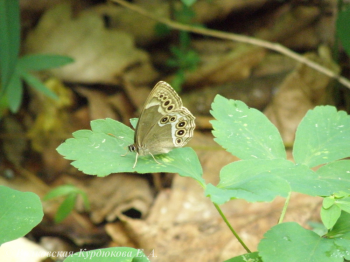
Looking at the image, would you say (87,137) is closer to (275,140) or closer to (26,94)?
(275,140)

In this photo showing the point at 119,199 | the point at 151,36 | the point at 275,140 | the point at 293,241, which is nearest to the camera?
the point at 293,241

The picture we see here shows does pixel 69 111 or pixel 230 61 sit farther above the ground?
pixel 230 61

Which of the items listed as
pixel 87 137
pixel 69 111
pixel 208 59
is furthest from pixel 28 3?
pixel 87 137

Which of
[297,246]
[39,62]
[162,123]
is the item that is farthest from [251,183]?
[39,62]

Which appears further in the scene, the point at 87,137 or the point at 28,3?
the point at 28,3

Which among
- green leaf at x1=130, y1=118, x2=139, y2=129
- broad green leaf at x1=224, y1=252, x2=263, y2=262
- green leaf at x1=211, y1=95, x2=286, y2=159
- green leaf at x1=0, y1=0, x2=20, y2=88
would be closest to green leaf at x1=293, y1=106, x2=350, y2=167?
green leaf at x1=211, y1=95, x2=286, y2=159

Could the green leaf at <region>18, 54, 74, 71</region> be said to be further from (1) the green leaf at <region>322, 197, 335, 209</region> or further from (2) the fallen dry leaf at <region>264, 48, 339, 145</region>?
(1) the green leaf at <region>322, 197, 335, 209</region>

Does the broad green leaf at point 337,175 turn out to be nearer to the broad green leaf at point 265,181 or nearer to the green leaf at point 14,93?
the broad green leaf at point 265,181

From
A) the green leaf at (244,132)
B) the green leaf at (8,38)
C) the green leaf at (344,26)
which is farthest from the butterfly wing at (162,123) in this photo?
the green leaf at (344,26)
